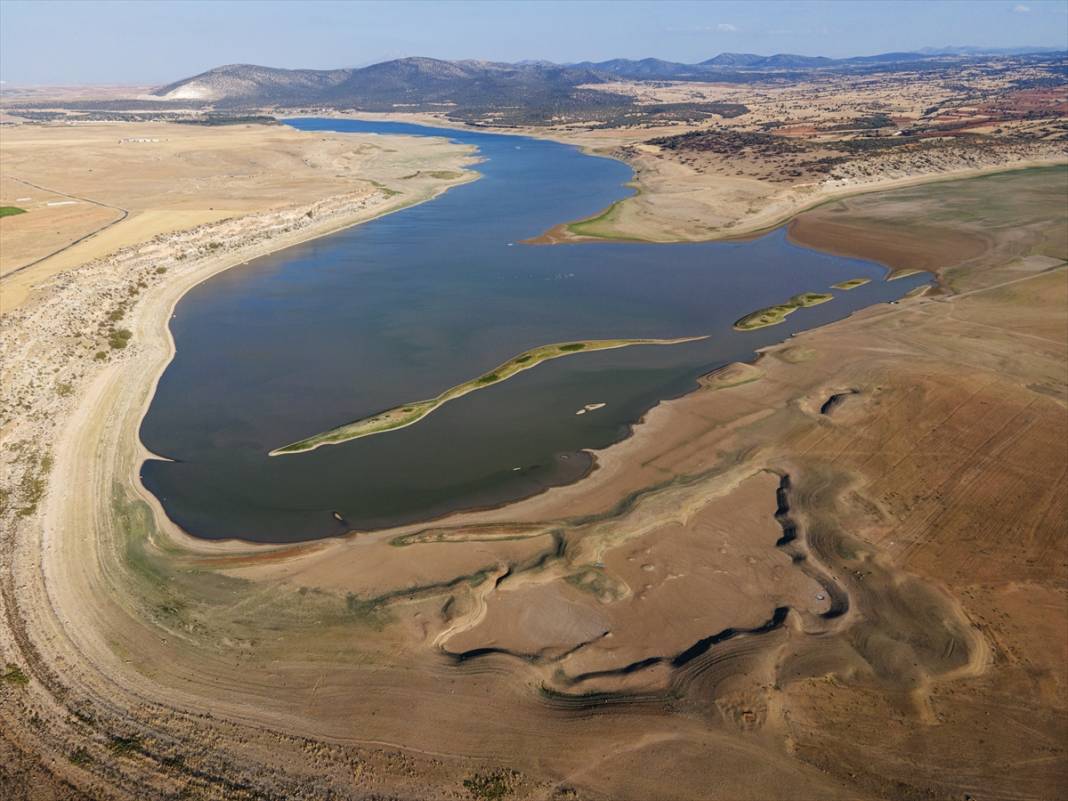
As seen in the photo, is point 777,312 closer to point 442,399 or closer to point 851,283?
point 851,283

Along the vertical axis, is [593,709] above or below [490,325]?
below

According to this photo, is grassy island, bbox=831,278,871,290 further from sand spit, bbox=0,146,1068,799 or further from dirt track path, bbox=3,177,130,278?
dirt track path, bbox=3,177,130,278

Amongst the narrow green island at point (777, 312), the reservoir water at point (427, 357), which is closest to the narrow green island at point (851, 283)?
the reservoir water at point (427, 357)

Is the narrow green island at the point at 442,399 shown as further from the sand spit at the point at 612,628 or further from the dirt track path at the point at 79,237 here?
the dirt track path at the point at 79,237

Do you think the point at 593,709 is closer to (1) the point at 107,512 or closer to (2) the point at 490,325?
(1) the point at 107,512

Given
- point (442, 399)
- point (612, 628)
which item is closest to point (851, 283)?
point (442, 399)

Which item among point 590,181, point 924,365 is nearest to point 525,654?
point 924,365
